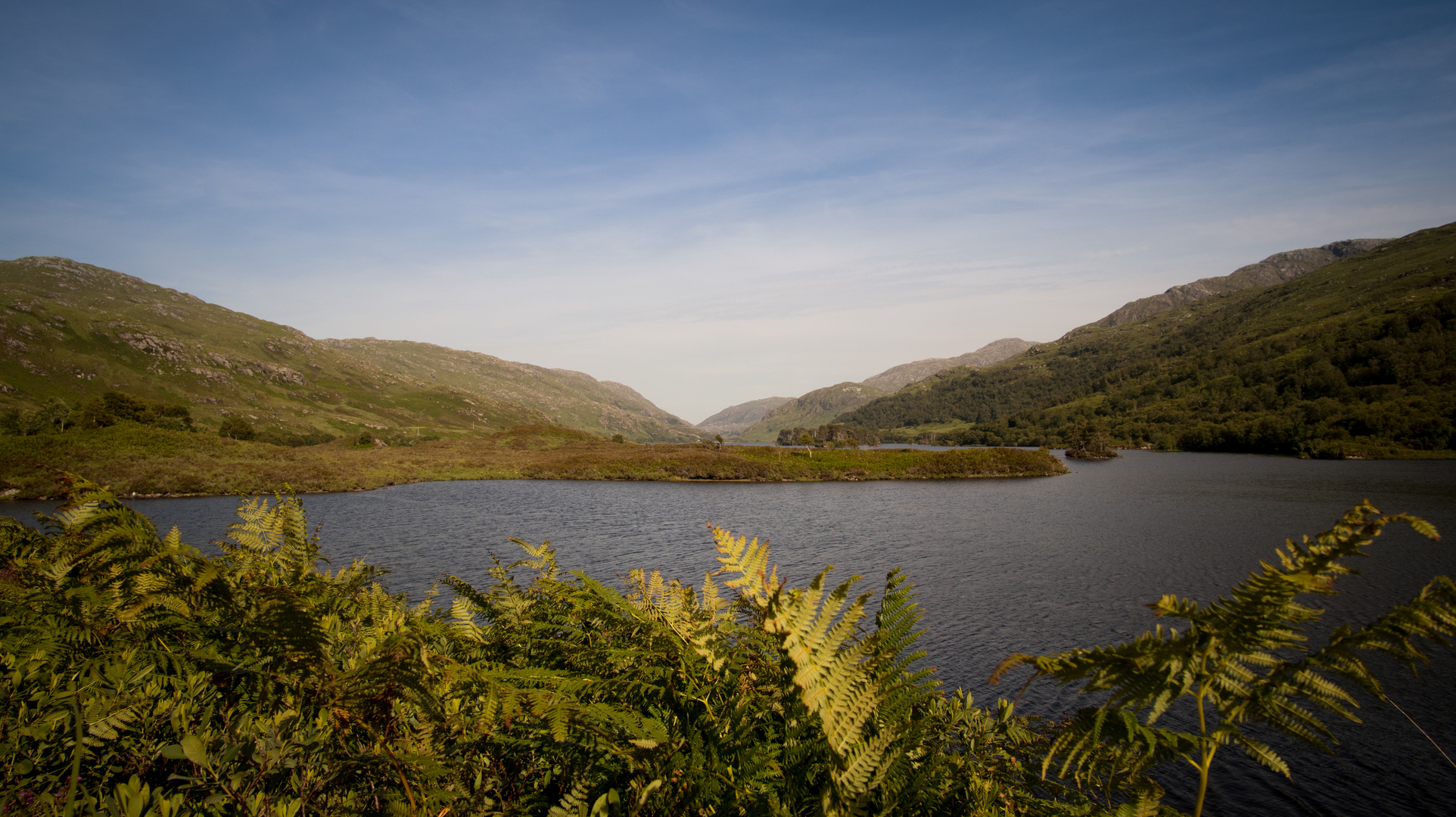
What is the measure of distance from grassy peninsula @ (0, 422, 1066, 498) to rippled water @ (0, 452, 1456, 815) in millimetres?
3538

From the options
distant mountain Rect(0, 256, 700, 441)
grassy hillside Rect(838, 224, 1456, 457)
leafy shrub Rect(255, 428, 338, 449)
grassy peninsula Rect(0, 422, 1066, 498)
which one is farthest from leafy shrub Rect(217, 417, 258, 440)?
grassy hillside Rect(838, 224, 1456, 457)

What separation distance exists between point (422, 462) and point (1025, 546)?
64125 mm

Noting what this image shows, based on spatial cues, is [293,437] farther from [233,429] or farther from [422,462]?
[422,462]

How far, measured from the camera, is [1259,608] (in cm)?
155

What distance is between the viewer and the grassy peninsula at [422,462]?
44500mm

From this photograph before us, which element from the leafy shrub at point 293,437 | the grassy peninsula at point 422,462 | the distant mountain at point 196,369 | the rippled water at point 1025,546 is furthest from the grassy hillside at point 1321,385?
the distant mountain at point 196,369

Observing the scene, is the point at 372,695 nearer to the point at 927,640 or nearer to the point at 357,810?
the point at 357,810

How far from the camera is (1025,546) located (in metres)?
34.7

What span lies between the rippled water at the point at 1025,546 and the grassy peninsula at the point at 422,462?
354 centimetres

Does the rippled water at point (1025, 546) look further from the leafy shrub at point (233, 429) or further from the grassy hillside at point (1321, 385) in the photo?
the grassy hillside at point (1321, 385)

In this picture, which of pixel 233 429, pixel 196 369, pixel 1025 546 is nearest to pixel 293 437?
pixel 233 429

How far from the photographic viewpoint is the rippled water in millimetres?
14266

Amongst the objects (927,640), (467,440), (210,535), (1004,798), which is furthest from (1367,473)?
(467,440)

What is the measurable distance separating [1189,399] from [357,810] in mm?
187495
